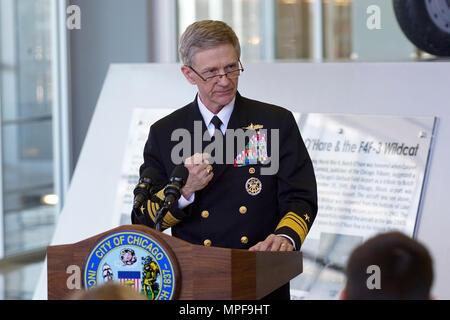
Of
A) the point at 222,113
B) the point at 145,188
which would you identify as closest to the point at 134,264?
the point at 145,188

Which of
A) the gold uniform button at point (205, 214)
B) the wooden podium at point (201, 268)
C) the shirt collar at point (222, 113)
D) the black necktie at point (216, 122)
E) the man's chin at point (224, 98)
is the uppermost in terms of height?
the man's chin at point (224, 98)

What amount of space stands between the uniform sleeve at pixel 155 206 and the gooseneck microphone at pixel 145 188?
17 mm

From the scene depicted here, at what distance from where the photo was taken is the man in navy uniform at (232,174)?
2.40 m

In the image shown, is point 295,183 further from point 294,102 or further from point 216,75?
point 294,102

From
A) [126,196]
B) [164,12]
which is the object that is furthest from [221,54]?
[164,12]

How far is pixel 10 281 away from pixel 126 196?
1.78 meters

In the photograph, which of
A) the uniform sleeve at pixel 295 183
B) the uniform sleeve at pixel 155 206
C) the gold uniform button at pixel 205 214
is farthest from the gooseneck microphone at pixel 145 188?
the uniform sleeve at pixel 295 183

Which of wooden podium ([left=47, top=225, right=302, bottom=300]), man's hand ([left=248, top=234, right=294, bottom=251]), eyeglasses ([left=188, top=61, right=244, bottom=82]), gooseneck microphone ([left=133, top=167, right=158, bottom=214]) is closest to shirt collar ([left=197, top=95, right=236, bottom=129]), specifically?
eyeglasses ([left=188, top=61, right=244, bottom=82])

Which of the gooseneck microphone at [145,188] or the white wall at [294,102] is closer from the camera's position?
the gooseneck microphone at [145,188]

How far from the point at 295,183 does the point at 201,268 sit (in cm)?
56

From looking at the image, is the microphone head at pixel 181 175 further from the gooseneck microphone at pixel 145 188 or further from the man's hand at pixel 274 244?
the man's hand at pixel 274 244

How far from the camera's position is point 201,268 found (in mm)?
1959

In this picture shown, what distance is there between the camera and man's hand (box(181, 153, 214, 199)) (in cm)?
224

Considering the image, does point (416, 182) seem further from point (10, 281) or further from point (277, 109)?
point (10, 281)
